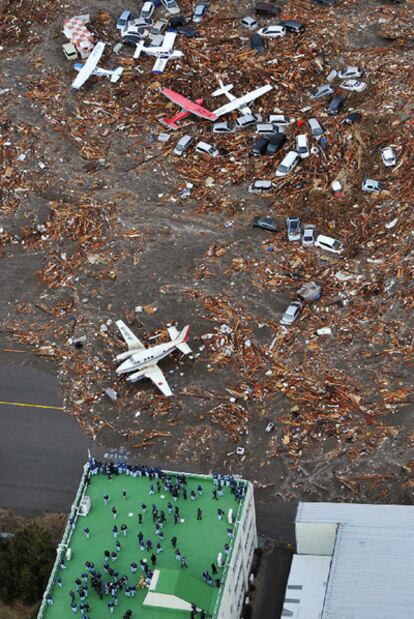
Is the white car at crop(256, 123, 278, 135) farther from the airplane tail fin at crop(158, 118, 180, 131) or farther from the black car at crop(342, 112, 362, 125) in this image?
the airplane tail fin at crop(158, 118, 180, 131)

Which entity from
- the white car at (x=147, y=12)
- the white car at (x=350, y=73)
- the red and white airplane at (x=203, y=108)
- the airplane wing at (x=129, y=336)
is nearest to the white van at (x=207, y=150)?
the red and white airplane at (x=203, y=108)

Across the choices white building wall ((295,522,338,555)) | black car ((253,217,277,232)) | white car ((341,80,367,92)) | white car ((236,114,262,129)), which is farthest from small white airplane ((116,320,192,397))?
white car ((341,80,367,92))

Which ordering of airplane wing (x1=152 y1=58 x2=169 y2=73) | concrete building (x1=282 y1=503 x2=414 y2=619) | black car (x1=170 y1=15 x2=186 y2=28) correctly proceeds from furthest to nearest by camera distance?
black car (x1=170 y1=15 x2=186 y2=28)
airplane wing (x1=152 y1=58 x2=169 y2=73)
concrete building (x1=282 y1=503 x2=414 y2=619)

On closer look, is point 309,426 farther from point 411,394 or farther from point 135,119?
point 135,119

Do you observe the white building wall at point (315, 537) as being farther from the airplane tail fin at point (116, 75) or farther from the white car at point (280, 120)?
the airplane tail fin at point (116, 75)

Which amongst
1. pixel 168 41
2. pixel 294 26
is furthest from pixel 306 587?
pixel 168 41

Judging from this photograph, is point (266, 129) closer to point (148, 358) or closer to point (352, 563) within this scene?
point (148, 358)
